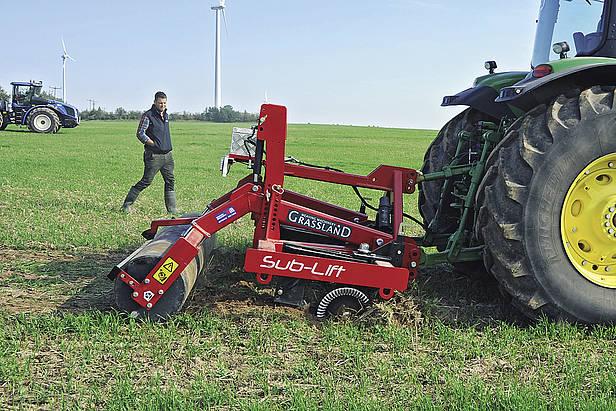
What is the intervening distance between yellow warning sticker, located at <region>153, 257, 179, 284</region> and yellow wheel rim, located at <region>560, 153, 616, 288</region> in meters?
2.70

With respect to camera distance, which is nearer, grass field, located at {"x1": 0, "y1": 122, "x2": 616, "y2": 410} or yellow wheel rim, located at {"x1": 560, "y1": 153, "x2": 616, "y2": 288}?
grass field, located at {"x1": 0, "y1": 122, "x2": 616, "y2": 410}

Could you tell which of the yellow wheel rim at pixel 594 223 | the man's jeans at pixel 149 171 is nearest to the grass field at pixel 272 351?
the yellow wheel rim at pixel 594 223

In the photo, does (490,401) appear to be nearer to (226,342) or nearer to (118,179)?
(226,342)

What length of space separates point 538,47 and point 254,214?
2.94m

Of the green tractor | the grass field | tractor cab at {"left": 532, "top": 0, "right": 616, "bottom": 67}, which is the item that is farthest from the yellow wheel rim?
tractor cab at {"left": 532, "top": 0, "right": 616, "bottom": 67}

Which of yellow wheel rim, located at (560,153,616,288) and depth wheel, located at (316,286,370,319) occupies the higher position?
yellow wheel rim, located at (560,153,616,288)

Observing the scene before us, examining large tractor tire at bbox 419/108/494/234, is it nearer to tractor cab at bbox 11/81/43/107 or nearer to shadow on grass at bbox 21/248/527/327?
shadow on grass at bbox 21/248/527/327

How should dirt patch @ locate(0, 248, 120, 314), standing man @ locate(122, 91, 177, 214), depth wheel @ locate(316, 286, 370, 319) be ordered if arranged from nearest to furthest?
depth wheel @ locate(316, 286, 370, 319) < dirt patch @ locate(0, 248, 120, 314) < standing man @ locate(122, 91, 177, 214)

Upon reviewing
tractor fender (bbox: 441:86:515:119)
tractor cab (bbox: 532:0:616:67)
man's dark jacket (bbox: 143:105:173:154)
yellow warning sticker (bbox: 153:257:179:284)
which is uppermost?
tractor cab (bbox: 532:0:616:67)

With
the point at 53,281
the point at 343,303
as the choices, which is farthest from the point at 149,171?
the point at 343,303

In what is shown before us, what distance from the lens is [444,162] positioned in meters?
6.26

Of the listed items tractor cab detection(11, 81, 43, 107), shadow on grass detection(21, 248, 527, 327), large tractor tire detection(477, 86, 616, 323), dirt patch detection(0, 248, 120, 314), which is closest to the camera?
large tractor tire detection(477, 86, 616, 323)

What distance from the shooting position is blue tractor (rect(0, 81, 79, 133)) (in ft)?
117

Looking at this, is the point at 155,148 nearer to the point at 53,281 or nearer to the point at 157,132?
the point at 157,132
